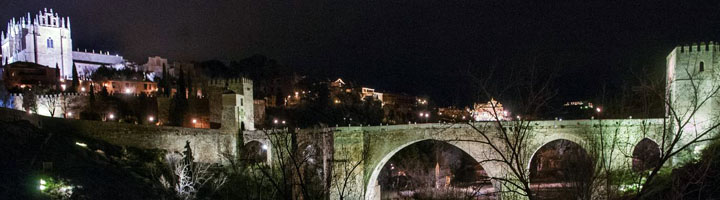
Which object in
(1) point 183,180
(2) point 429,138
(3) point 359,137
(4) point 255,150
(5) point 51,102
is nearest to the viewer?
(1) point 183,180

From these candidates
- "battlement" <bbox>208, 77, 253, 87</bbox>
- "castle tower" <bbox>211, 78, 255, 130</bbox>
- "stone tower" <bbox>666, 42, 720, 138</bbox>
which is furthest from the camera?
"battlement" <bbox>208, 77, 253, 87</bbox>

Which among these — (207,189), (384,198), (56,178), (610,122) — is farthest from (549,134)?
(56,178)

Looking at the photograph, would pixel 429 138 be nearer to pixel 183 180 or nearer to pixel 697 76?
pixel 697 76

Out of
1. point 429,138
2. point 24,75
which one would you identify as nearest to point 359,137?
point 429,138

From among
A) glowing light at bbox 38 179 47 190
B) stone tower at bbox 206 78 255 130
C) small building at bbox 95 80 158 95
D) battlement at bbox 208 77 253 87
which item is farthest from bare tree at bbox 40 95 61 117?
glowing light at bbox 38 179 47 190

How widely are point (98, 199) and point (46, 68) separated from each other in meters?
42.5

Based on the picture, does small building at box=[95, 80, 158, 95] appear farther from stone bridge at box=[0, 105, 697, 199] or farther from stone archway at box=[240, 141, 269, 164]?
stone bridge at box=[0, 105, 697, 199]

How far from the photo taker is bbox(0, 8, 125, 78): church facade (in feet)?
179

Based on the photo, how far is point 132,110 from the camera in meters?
41.0

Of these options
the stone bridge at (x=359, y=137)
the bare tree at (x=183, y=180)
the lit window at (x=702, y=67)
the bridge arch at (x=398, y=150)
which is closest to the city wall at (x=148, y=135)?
the stone bridge at (x=359, y=137)

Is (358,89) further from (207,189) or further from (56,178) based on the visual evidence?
(56,178)

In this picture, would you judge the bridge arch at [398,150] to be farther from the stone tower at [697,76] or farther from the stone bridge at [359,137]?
the stone tower at [697,76]

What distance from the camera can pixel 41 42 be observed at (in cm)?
5538

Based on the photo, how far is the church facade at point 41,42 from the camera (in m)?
54.6
